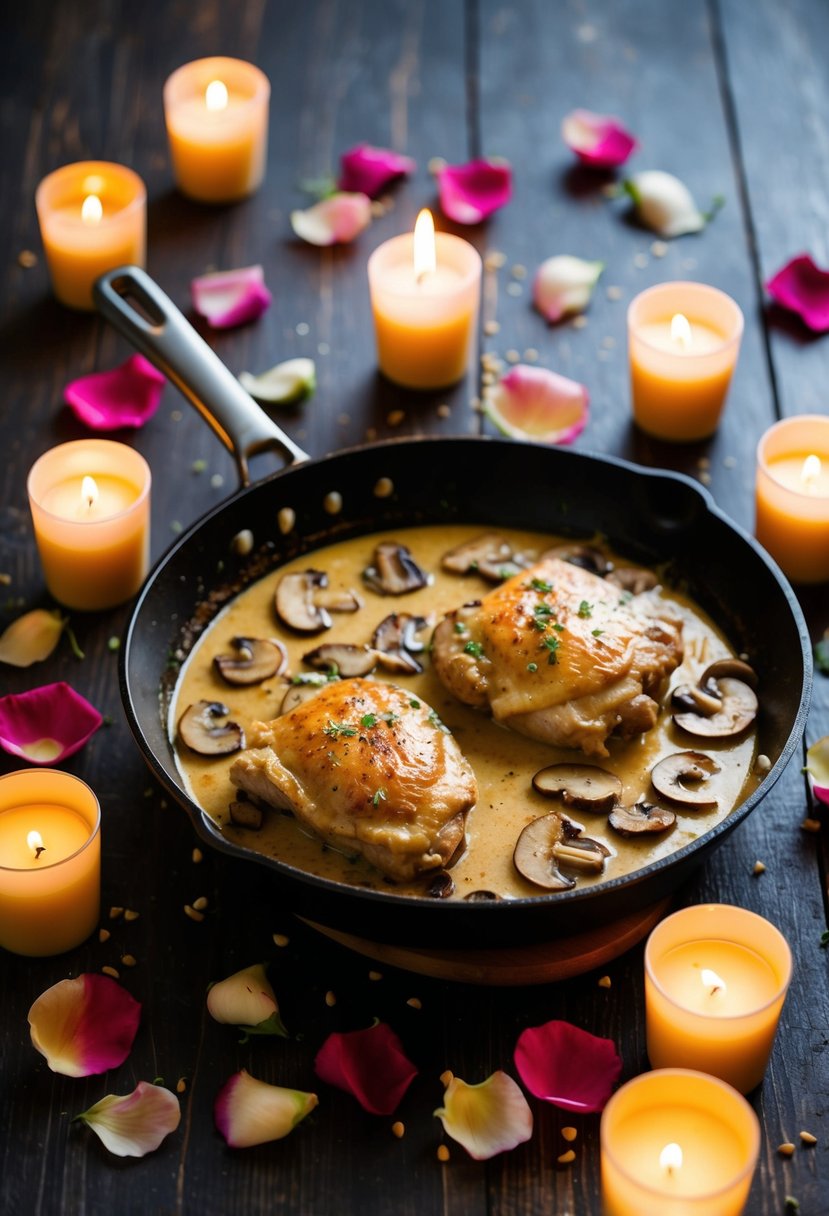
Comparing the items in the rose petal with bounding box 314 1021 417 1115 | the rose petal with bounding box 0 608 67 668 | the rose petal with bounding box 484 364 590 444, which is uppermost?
the rose petal with bounding box 484 364 590 444

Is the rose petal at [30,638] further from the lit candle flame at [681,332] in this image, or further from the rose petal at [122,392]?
the lit candle flame at [681,332]

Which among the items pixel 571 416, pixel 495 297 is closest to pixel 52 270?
pixel 495 297

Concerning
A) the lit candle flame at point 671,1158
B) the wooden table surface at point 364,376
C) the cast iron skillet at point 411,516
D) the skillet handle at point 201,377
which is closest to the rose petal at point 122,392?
the wooden table surface at point 364,376

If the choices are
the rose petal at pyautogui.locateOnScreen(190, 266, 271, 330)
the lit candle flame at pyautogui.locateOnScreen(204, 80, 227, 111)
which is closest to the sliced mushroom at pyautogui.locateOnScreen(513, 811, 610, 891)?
the rose petal at pyautogui.locateOnScreen(190, 266, 271, 330)

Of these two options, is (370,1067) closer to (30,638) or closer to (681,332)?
(30,638)

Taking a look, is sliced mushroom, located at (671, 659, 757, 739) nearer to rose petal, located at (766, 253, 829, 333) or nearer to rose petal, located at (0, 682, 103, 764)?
rose petal, located at (0, 682, 103, 764)

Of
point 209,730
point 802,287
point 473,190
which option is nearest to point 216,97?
point 473,190
